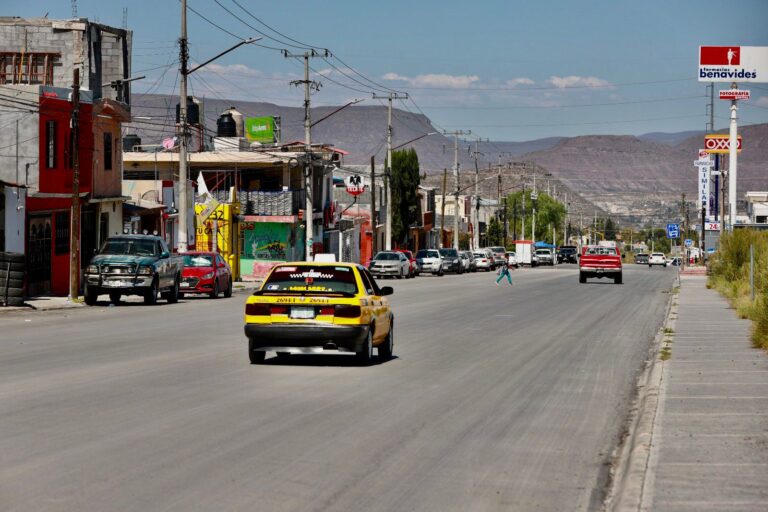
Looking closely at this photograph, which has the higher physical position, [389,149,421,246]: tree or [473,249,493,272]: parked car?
[389,149,421,246]: tree

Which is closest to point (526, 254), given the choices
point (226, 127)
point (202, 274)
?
point (226, 127)

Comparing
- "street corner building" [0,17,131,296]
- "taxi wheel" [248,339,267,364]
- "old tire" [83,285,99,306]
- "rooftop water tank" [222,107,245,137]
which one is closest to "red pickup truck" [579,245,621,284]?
"street corner building" [0,17,131,296]

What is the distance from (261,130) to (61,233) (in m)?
48.5

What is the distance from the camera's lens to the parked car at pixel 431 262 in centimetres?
8631

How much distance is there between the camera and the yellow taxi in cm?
1844

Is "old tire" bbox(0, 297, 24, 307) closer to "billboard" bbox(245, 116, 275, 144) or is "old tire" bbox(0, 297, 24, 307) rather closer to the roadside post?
the roadside post

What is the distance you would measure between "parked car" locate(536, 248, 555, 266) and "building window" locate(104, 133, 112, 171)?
85.9 m

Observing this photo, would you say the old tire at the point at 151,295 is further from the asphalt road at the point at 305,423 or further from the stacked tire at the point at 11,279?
the asphalt road at the point at 305,423

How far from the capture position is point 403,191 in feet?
375

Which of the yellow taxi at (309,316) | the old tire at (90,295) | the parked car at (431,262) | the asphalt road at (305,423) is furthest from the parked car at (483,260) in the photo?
the yellow taxi at (309,316)

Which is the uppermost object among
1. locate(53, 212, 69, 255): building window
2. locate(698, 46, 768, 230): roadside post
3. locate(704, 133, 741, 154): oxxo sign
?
locate(698, 46, 768, 230): roadside post

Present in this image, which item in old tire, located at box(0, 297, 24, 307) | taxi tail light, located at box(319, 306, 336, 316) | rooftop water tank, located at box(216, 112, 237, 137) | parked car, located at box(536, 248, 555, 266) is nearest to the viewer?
taxi tail light, located at box(319, 306, 336, 316)

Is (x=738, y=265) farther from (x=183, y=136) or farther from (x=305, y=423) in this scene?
(x=305, y=423)

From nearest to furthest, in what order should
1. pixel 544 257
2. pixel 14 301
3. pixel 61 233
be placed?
pixel 14 301 → pixel 61 233 → pixel 544 257
